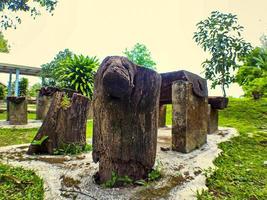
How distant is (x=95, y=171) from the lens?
2.60m

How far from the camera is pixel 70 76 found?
10.0m

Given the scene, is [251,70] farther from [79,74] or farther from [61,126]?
[61,126]

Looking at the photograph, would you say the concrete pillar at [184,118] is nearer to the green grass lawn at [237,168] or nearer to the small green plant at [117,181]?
the green grass lawn at [237,168]

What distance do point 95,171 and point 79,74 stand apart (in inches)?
317

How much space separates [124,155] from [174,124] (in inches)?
64.2

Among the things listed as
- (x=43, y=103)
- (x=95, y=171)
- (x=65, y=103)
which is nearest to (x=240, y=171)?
(x=95, y=171)

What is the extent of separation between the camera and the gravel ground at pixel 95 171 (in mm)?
2014

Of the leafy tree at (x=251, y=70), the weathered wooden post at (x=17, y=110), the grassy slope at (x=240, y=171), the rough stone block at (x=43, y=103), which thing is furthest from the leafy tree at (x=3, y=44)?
the grassy slope at (x=240, y=171)

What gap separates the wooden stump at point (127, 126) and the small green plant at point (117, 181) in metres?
0.04

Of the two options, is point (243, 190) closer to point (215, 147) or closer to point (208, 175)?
point (208, 175)

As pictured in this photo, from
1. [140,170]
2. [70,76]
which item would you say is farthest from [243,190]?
[70,76]

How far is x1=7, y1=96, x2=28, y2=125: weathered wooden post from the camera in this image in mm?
7402

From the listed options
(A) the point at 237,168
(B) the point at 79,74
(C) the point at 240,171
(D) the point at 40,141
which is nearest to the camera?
(C) the point at 240,171

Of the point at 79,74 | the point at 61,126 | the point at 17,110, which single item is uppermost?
the point at 79,74
